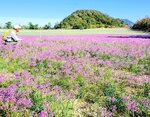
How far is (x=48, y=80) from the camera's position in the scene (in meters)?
9.64

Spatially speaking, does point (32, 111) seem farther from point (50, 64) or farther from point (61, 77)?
point (50, 64)

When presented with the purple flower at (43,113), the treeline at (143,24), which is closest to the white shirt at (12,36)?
the purple flower at (43,113)

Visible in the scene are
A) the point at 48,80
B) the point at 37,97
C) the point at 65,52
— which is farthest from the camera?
the point at 65,52

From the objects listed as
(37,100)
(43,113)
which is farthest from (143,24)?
(43,113)

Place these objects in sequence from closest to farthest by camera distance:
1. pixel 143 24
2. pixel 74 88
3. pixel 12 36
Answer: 1. pixel 74 88
2. pixel 12 36
3. pixel 143 24

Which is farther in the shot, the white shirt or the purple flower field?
the white shirt

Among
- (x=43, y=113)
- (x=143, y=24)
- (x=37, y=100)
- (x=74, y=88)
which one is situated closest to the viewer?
(x=43, y=113)

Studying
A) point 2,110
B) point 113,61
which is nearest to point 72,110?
point 2,110

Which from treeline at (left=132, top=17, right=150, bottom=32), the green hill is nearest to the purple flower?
treeline at (left=132, top=17, right=150, bottom=32)

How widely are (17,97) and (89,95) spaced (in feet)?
6.60

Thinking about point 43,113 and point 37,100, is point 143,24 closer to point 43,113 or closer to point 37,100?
point 37,100

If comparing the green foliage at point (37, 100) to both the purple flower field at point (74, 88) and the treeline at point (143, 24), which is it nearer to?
the purple flower field at point (74, 88)

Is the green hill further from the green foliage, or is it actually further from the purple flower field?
the green foliage

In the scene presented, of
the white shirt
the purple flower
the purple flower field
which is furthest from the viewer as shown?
the white shirt
